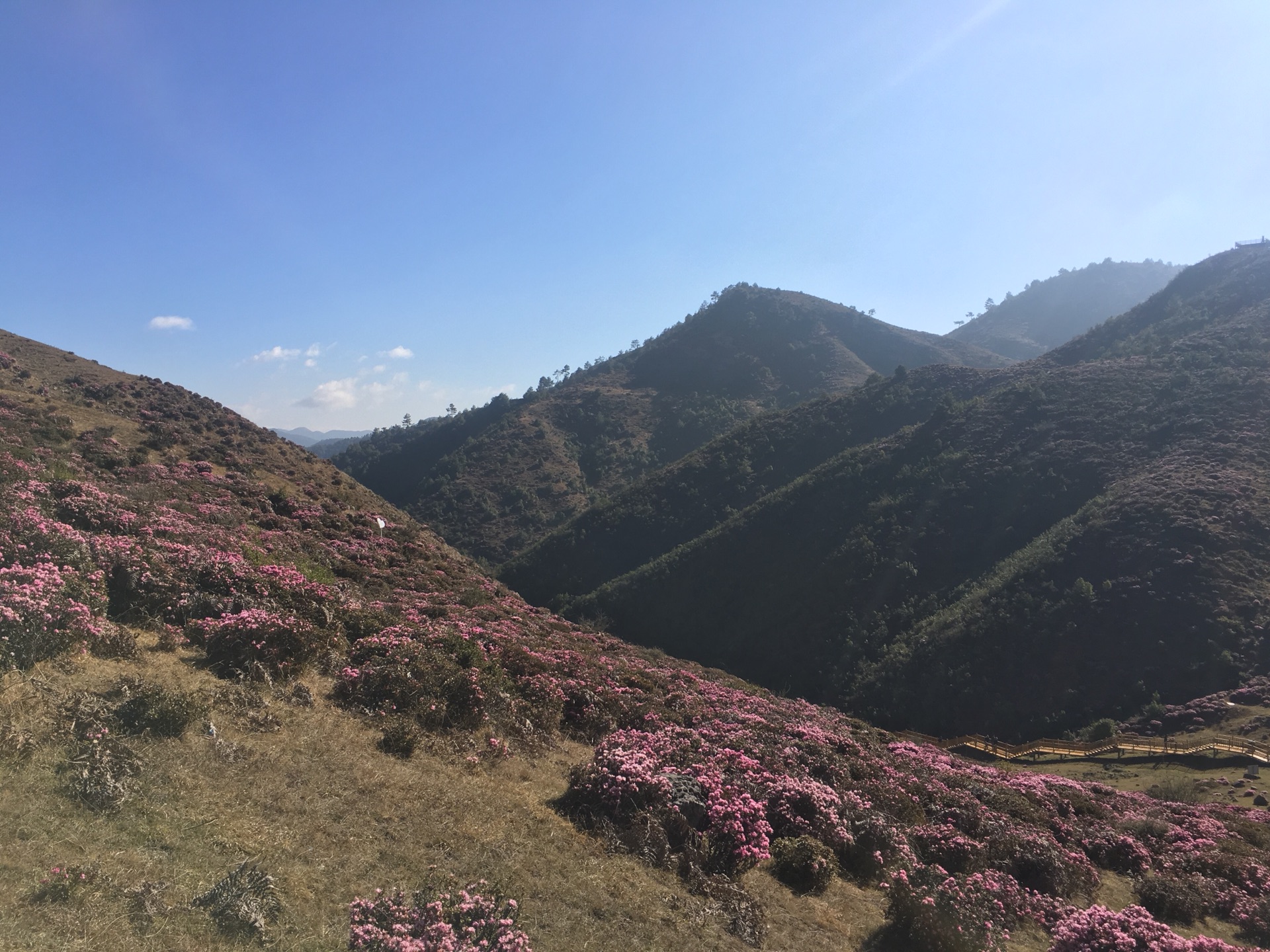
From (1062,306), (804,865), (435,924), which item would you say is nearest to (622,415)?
(804,865)

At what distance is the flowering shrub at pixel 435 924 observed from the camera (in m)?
4.86

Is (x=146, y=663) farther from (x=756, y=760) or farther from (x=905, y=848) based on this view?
(x=905, y=848)

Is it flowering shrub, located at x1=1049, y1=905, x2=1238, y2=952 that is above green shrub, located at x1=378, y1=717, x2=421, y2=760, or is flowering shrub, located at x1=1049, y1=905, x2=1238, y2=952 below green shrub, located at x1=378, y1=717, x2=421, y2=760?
below

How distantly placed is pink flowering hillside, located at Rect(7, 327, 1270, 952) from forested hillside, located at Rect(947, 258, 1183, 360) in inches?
6337

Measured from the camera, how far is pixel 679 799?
27.8 feet

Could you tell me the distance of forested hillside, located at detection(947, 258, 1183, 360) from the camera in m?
158

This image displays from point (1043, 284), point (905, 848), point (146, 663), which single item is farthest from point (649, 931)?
point (1043, 284)

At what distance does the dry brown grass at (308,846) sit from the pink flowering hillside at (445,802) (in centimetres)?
3

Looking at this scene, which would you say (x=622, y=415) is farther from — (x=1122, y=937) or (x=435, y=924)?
(x=435, y=924)

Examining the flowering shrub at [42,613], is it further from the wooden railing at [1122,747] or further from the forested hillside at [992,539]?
the forested hillside at [992,539]

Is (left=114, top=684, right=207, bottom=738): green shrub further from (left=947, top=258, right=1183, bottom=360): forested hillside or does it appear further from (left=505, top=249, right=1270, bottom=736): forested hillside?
(left=947, top=258, right=1183, bottom=360): forested hillside

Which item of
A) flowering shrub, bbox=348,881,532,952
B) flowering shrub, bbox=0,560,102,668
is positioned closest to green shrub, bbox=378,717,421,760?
flowering shrub, bbox=348,881,532,952

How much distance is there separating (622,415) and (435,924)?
343 feet

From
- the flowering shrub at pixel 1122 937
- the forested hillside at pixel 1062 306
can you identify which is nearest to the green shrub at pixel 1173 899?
the flowering shrub at pixel 1122 937
